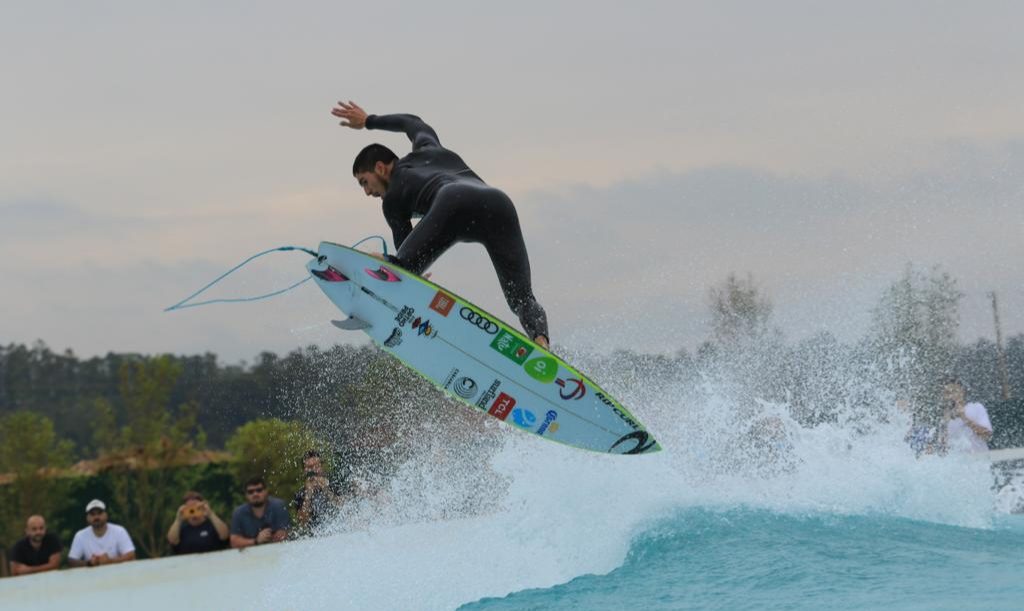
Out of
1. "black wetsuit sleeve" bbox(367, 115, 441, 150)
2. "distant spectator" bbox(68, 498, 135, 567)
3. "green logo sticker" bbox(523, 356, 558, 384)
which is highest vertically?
"black wetsuit sleeve" bbox(367, 115, 441, 150)

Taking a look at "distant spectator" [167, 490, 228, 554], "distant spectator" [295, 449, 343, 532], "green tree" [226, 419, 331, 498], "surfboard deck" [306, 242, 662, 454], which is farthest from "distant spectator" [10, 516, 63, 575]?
"surfboard deck" [306, 242, 662, 454]

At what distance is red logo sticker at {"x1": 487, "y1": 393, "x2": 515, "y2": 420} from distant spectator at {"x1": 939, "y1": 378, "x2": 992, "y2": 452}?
5.22m

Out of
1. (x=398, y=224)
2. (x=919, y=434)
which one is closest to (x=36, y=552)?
(x=398, y=224)

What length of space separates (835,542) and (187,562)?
5.52 m

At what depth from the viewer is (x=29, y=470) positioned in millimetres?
19094

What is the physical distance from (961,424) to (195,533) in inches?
298

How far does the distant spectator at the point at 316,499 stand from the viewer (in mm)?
10602

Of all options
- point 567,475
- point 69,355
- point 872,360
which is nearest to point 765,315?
point 872,360

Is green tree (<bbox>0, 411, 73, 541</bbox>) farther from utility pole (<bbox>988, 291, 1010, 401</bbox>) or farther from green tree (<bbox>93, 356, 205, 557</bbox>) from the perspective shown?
utility pole (<bbox>988, 291, 1010, 401</bbox>)

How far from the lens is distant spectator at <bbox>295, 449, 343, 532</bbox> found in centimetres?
1060

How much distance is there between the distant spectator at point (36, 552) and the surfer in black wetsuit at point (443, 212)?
16.7ft

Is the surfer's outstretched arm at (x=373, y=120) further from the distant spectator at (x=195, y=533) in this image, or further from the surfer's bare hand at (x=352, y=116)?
the distant spectator at (x=195, y=533)

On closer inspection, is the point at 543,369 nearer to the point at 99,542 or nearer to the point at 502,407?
the point at 502,407

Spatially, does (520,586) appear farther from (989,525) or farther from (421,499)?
(989,525)
